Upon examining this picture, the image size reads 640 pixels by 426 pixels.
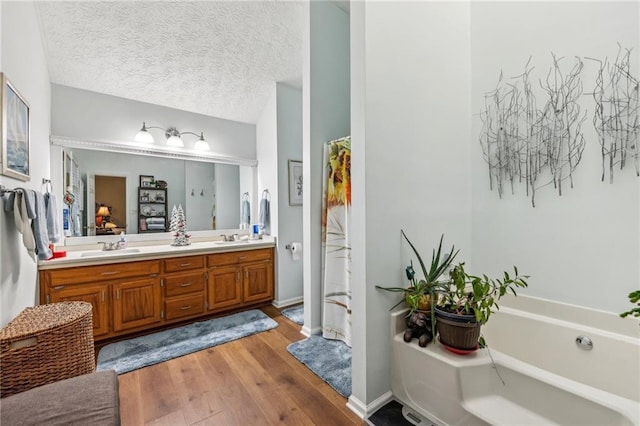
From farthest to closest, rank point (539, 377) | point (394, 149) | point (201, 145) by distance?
1. point (201, 145)
2. point (394, 149)
3. point (539, 377)

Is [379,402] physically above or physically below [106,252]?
below

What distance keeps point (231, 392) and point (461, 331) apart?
60.3 inches

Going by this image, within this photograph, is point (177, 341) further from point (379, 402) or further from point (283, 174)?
point (283, 174)

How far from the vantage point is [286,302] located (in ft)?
11.1

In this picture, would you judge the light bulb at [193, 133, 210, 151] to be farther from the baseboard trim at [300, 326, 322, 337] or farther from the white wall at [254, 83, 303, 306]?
the baseboard trim at [300, 326, 322, 337]

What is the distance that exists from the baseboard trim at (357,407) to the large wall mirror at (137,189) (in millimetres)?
2594

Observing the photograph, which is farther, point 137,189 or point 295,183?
point 295,183

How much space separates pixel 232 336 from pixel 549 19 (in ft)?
11.8

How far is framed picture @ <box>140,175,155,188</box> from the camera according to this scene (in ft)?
9.96

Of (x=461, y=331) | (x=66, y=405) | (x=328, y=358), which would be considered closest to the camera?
(x=66, y=405)

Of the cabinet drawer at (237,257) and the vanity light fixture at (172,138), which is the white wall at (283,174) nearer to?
the cabinet drawer at (237,257)

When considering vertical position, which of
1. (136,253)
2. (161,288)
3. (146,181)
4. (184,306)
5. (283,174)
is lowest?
(184,306)

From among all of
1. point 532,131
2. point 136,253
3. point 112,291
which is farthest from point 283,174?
point 532,131

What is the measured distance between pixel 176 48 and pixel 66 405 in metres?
2.85
